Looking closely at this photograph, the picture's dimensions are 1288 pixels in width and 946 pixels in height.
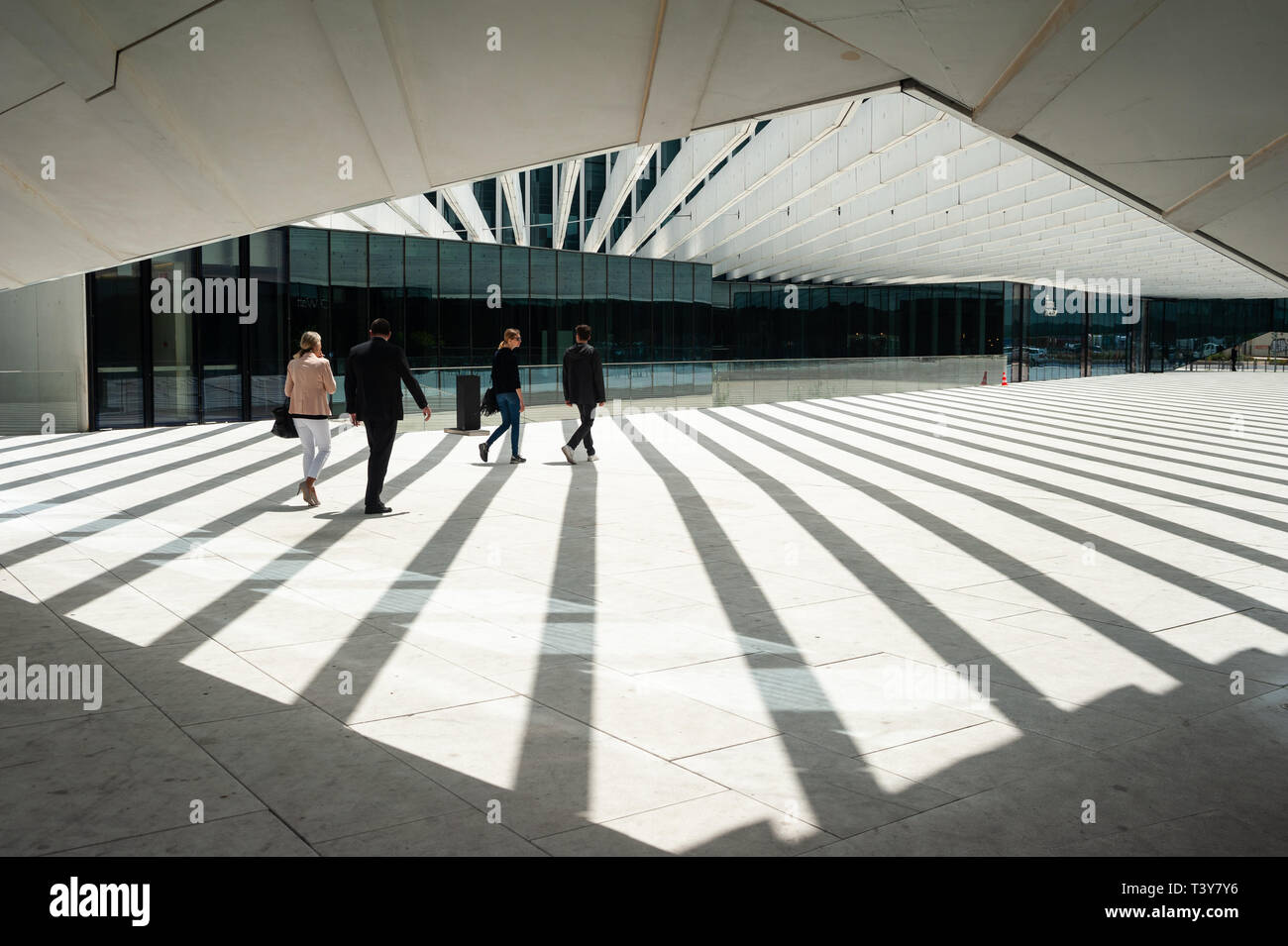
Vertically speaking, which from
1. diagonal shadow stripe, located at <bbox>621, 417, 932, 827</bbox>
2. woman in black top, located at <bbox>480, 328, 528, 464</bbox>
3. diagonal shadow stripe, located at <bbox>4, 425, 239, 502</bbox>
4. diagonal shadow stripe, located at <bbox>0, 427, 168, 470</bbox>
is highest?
woman in black top, located at <bbox>480, 328, 528, 464</bbox>

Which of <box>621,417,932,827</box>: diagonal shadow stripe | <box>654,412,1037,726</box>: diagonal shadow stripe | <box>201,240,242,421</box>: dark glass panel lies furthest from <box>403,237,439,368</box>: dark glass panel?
<box>621,417,932,827</box>: diagonal shadow stripe

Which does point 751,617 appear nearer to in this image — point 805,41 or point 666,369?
point 805,41

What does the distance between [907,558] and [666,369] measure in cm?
2048

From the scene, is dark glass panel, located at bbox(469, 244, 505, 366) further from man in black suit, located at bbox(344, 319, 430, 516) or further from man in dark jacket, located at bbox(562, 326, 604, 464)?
man in black suit, located at bbox(344, 319, 430, 516)

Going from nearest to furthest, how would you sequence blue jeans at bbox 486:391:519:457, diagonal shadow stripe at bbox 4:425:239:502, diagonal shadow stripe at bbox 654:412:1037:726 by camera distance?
diagonal shadow stripe at bbox 654:412:1037:726 → diagonal shadow stripe at bbox 4:425:239:502 → blue jeans at bbox 486:391:519:457

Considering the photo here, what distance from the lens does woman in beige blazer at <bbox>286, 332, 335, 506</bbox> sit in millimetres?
11227

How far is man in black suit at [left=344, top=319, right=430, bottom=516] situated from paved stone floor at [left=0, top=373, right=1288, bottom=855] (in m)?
0.44

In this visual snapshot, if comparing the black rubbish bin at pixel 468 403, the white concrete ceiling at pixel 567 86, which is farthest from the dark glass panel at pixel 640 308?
the white concrete ceiling at pixel 567 86

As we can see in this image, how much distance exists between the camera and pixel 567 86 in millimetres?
6707

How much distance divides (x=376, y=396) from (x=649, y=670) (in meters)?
5.93

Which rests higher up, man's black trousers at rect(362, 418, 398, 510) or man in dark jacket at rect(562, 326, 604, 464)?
man in dark jacket at rect(562, 326, 604, 464)

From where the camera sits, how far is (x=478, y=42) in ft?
19.7

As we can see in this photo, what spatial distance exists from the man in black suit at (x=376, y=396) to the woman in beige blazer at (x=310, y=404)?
2.13 feet
